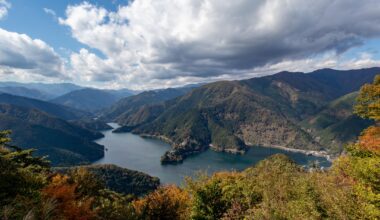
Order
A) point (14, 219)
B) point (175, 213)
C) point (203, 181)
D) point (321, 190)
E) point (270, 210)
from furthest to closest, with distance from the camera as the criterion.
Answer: point (175, 213) < point (203, 181) < point (321, 190) < point (270, 210) < point (14, 219)

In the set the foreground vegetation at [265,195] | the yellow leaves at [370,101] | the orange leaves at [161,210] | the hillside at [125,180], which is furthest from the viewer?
the hillside at [125,180]

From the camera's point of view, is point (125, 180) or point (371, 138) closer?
point (371, 138)

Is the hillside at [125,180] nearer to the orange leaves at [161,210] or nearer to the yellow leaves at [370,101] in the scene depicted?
the orange leaves at [161,210]

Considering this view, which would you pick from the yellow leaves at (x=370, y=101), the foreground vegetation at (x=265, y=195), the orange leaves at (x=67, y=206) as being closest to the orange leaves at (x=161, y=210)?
the foreground vegetation at (x=265, y=195)

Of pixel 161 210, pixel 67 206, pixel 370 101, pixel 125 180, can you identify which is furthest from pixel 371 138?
pixel 125 180

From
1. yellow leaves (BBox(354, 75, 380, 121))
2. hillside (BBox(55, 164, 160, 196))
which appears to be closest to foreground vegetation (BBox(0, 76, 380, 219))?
yellow leaves (BBox(354, 75, 380, 121))

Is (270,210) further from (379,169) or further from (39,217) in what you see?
(39,217)

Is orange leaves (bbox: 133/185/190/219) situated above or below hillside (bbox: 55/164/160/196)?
above

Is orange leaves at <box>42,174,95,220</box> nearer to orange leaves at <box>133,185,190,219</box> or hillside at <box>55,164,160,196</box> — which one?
orange leaves at <box>133,185,190,219</box>

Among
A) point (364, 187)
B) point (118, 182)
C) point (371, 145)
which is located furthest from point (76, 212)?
point (118, 182)

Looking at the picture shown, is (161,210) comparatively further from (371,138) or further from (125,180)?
(125,180)

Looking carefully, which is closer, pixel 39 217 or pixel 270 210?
pixel 39 217
